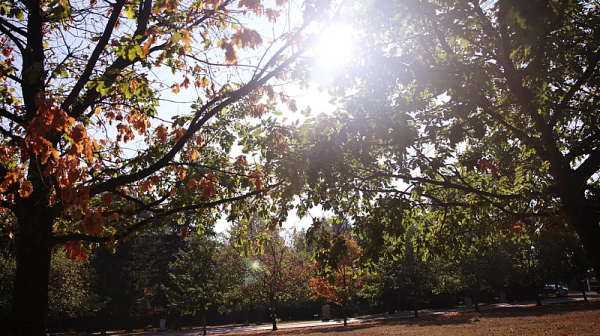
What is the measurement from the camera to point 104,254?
42719mm

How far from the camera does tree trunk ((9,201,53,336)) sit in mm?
5500

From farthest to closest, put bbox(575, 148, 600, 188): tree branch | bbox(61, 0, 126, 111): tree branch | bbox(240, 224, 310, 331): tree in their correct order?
1. bbox(240, 224, 310, 331): tree
2. bbox(575, 148, 600, 188): tree branch
3. bbox(61, 0, 126, 111): tree branch

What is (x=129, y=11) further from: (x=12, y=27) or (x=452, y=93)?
(x=452, y=93)

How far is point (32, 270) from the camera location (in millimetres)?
5684

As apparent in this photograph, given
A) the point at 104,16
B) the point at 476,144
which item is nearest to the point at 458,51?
the point at 476,144

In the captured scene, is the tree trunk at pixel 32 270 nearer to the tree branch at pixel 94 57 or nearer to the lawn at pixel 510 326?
the tree branch at pixel 94 57

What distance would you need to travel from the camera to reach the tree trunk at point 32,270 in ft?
18.0

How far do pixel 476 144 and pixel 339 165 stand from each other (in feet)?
15.2

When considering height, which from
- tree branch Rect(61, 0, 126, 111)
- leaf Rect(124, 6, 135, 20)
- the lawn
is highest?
leaf Rect(124, 6, 135, 20)

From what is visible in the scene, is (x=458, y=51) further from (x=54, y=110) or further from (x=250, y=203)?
(x=54, y=110)

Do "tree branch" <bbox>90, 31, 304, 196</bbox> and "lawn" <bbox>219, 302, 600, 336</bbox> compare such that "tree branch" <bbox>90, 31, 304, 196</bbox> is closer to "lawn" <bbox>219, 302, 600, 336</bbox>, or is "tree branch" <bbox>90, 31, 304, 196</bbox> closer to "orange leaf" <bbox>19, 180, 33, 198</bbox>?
"orange leaf" <bbox>19, 180, 33, 198</bbox>

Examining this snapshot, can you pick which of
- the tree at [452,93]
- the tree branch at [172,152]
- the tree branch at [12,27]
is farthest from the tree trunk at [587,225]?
the tree branch at [12,27]

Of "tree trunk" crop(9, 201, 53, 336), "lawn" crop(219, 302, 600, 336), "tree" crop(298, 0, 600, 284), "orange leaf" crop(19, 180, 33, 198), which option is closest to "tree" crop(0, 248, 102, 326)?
"lawn" crop(219, 302, 600, 336)

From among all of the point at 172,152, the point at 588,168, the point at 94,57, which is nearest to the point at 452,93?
the point at 588,168
